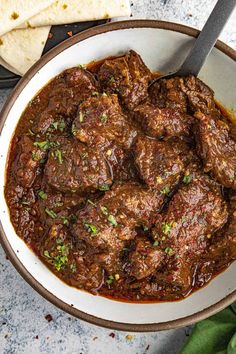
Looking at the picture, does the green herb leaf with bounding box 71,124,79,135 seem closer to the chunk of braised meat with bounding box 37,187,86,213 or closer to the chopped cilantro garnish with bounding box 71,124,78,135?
the chopped cilantro garnish with bounding box 71,124,78,135

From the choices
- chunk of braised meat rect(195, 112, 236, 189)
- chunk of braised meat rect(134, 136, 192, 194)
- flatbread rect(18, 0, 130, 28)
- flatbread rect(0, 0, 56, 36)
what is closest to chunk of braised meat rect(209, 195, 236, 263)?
chunk of braised meat rect(195, 112, 236, 189)

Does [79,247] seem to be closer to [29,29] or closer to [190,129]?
[190,129]

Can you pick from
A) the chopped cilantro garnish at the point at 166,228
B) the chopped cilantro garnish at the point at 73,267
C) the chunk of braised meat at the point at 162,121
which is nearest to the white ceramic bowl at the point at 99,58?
the chopped cilantro garnish at the point at 73,267

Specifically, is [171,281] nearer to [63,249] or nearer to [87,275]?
[87,275]

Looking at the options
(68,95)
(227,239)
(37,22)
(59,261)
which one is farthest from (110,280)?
(37,22)

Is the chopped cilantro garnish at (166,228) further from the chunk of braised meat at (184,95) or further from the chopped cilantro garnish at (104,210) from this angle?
the chunk of braised meat at (184,95)

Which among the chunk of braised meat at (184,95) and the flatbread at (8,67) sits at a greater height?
the chunk of braised meat at (184,95)

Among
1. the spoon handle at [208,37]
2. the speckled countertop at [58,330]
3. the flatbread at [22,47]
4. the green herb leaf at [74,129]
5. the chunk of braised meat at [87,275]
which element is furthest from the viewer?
the speckled countertop at [58,330]
